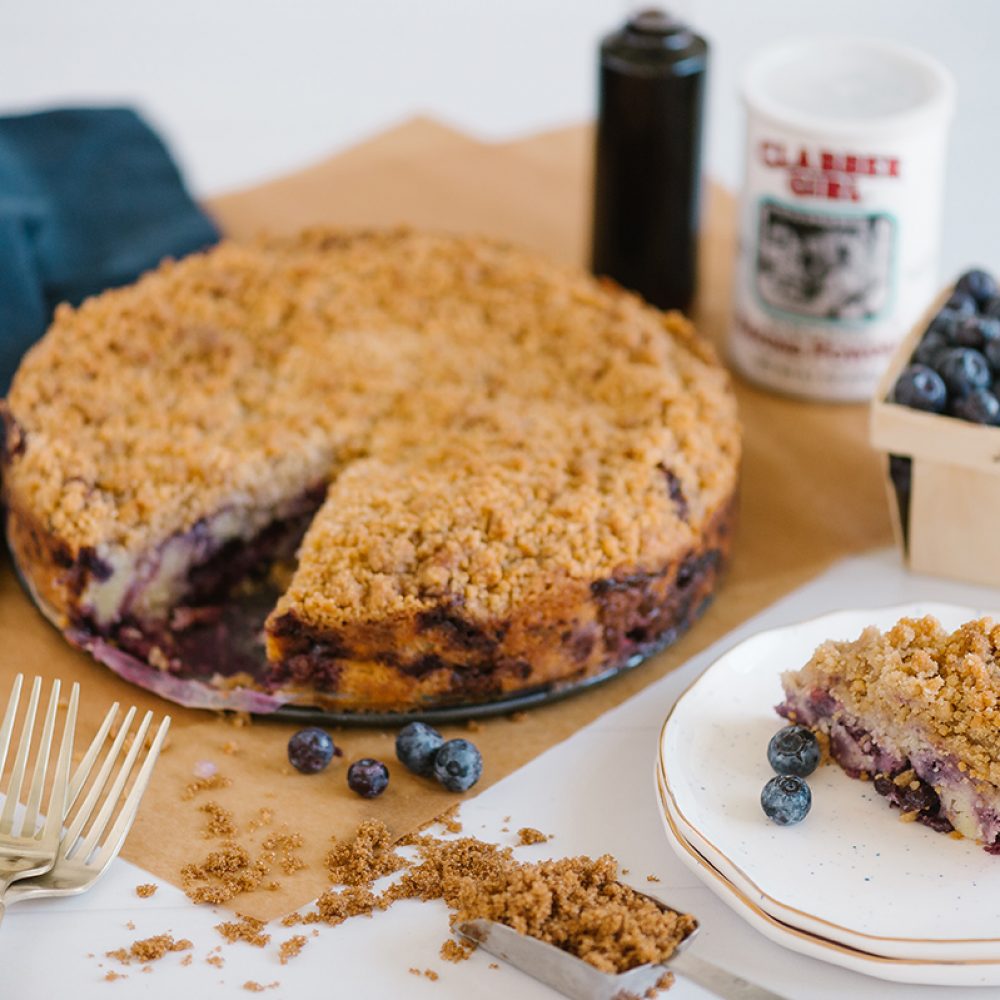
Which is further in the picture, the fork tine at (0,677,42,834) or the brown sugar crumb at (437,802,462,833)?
the brown sugar crumb at (437,802,462,833)

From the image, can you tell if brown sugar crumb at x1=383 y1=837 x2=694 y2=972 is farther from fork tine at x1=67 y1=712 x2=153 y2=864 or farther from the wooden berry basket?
the wooden berry basket

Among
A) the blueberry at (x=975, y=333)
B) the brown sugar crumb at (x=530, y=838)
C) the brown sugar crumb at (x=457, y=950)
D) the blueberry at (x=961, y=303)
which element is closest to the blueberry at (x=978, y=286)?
the blueberry at (x=961, y=303)

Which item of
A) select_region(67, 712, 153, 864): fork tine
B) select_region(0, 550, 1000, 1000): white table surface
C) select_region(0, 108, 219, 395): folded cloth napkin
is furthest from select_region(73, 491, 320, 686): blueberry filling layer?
select_region(0, 108, 219, 395): folded cloth napkin

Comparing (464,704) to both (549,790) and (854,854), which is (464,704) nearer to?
(549,790)

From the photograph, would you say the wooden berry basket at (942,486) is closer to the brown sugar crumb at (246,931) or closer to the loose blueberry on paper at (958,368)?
the loose blueberry on paper at (958,368)

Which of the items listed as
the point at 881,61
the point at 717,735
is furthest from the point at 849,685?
the point at 881,61
